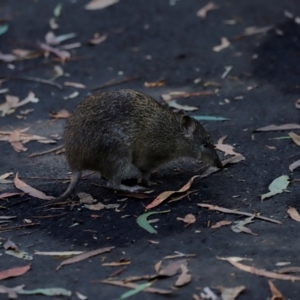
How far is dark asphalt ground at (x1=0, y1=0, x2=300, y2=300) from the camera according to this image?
17.0 feet

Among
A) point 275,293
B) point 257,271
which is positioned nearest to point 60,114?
point 257,271

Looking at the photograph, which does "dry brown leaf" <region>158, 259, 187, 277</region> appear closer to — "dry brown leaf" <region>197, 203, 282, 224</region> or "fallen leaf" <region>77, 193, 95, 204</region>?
"dry brown leaf" <region>197, 203, 282, 224</region>

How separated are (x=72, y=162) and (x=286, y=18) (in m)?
5.71

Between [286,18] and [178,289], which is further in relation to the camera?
[286,18]

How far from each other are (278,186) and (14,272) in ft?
8.00

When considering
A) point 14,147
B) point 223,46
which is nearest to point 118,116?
point 14,147

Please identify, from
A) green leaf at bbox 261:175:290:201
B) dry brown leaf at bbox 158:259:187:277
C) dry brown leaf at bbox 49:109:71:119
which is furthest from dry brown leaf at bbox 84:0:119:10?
dry brown leaf at bbox 158:259:187:277

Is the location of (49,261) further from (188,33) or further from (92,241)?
(188,33)

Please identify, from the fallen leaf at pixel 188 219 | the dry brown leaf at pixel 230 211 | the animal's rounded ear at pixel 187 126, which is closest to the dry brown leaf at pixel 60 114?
the animal's rounded ear at pixel 187 126

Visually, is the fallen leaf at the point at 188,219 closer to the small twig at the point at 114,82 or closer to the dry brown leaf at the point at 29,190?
the dry brown leaf at the point at 29,190

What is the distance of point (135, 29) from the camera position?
36.1 feet

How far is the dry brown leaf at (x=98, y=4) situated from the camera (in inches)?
459

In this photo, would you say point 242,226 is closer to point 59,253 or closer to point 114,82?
point 59,253

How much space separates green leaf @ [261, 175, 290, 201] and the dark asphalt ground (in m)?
0.06
